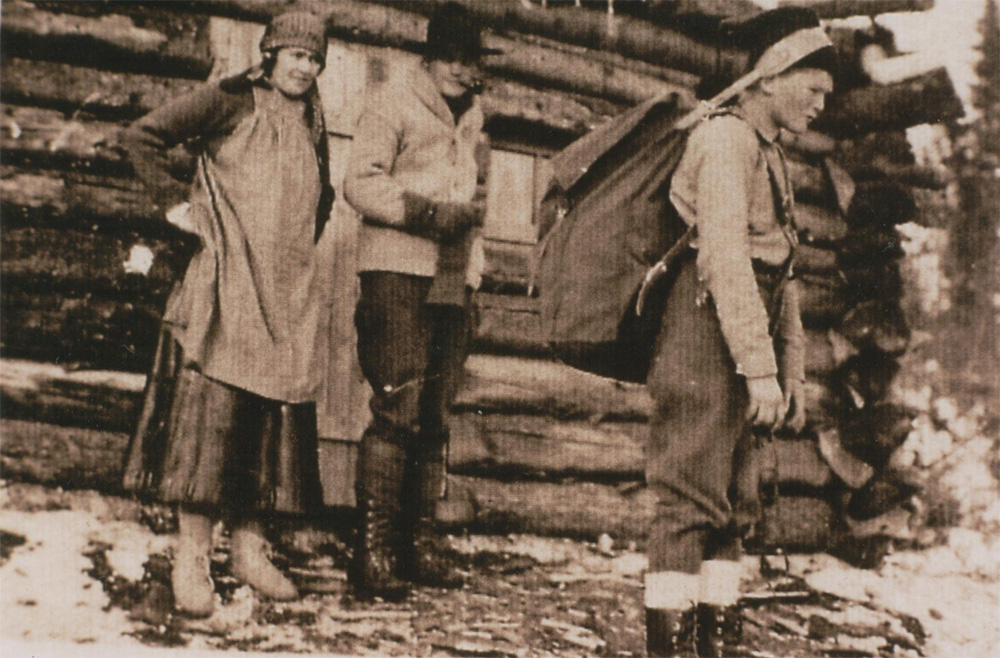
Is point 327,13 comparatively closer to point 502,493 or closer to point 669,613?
point 502,493

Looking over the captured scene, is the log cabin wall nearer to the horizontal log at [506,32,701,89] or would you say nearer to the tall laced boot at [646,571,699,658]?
the horizontal log at [506,32,701,89]

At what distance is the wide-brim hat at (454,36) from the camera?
2734mm

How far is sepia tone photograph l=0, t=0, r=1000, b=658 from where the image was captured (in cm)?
226

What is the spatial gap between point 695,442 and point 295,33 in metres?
1.44

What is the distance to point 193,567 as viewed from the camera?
229 centimetres

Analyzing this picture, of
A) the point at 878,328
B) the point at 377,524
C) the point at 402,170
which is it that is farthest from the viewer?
the point at 878,328

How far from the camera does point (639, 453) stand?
2.93 meters

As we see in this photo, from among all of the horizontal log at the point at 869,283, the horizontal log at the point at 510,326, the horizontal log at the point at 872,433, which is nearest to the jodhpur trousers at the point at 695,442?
the horizontal log at the point at 510,326

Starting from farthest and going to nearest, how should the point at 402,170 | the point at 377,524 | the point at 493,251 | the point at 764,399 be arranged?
the point at 493,251 < the point at 402,170 < the point at 377,524 < the point at 764,399

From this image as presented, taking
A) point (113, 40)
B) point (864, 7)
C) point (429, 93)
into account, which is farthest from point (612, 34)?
point (113, 40)

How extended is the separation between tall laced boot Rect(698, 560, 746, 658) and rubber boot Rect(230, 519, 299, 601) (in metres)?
0.99

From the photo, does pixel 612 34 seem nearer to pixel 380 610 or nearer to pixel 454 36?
pixel 454 36

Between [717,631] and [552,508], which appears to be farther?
[552,508]

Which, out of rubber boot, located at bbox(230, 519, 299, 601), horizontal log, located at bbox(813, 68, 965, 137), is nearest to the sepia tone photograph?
rubber boot, located at bbox(230, 519, 299, 601)
